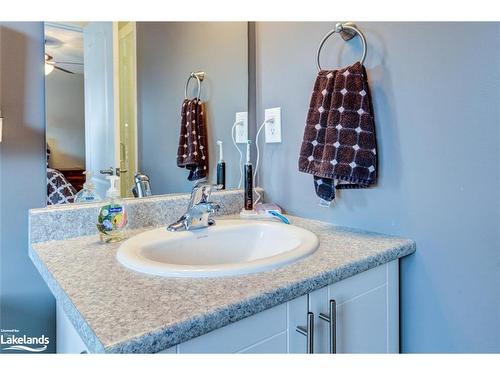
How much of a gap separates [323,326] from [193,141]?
2.60 ft

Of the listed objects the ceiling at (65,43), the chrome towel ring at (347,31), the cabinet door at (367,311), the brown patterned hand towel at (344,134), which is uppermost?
the chrome towel ring at (347,31)

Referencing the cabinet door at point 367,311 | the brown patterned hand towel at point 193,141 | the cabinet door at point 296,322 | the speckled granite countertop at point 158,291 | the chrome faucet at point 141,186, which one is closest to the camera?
the speckled granite countertop at point 158,291

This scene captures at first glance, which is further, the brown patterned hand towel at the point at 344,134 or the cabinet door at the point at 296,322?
the brown patterned hand towel at the point at 344,134

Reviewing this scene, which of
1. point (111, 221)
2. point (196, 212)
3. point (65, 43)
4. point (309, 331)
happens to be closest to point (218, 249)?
point (196, 212)

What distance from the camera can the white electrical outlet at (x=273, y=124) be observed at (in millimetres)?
1226

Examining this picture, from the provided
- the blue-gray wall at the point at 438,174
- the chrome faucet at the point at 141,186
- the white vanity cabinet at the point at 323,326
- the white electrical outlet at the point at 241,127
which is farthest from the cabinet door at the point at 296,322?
the white electrical outlet at the point at 241,127

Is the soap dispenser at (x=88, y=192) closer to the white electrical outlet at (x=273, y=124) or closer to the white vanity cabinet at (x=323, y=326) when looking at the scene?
the white vanity cabinet at (x=323, y=326)

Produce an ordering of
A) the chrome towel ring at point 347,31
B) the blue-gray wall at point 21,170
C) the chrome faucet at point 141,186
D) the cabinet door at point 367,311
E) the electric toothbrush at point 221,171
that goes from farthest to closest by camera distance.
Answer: the electric toothbrush at point 221,171
the chrome faucet at point 141,186
the chrome towel ring at point 347,31
the blue-gray wall at point 21,170
the cabinet door at point 367,311

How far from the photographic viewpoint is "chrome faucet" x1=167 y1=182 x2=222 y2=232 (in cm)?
93

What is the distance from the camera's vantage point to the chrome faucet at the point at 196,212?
0.93 metres

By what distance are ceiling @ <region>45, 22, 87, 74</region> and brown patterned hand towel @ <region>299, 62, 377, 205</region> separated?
70cm

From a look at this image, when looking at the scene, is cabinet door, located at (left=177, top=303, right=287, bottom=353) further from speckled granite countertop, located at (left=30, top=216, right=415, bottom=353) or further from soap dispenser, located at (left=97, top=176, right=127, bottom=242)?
soap dispenser, located at (left=97, top=176, right=127, bottom=242)

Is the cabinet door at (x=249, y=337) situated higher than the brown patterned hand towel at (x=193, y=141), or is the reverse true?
the brown patterned hand towel at (x=193, y=141)

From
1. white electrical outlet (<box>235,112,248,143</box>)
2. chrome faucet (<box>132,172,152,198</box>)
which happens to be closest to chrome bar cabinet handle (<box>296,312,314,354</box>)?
chrome faucet (<box>132,172,152,198</box>)
